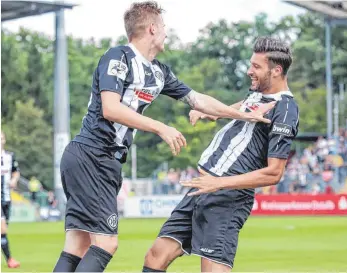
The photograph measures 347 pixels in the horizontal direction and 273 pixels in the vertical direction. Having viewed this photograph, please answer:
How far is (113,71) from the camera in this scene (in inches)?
279

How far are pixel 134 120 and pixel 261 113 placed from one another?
3.71 ft

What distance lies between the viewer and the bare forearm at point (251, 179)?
7.45 m

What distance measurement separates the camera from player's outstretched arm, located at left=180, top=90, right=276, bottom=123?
7.48 m

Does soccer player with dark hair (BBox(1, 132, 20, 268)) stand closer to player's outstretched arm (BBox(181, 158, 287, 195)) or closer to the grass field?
the grass field

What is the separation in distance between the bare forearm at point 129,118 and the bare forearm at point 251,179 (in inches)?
34.5

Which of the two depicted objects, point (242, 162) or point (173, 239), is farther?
point (173, 239)

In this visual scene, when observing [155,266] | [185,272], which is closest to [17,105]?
[185,272]

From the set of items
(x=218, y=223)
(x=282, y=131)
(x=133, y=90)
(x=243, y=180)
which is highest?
(x=133, y=90)

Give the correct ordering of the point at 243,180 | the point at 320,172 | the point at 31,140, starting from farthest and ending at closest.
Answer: the point at 31,140, the point at 320,172, the point at 243,180

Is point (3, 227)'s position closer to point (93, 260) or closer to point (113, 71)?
point (93, 260)

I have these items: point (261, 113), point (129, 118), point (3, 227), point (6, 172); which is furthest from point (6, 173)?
point (129, 118)

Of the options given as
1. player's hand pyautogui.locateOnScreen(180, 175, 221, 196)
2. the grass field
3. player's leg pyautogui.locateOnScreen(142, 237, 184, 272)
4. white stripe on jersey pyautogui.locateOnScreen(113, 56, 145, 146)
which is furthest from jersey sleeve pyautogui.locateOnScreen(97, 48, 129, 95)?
the grass field

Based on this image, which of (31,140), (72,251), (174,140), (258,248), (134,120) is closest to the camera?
(174,140)

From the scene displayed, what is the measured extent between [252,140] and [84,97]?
75480mm
